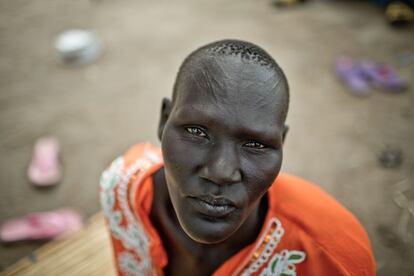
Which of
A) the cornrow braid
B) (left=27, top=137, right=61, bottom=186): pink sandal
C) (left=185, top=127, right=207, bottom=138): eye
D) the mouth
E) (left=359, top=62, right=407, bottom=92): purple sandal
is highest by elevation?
the cornrow braid

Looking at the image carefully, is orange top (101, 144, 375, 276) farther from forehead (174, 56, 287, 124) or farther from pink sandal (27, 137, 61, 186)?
pink sandal (27, 137, 61, 186)

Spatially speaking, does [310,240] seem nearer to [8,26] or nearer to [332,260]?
[332,260]

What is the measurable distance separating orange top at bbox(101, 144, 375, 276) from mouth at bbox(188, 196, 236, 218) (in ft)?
1.13

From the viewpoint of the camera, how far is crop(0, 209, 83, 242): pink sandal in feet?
8.26

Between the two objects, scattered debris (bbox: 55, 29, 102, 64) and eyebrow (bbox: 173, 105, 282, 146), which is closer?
eyebrow (bbox: 173, 105, 282, 146)

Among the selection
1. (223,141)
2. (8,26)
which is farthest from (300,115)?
(8,26)

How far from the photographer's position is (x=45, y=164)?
2.99m

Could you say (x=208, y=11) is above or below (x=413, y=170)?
above

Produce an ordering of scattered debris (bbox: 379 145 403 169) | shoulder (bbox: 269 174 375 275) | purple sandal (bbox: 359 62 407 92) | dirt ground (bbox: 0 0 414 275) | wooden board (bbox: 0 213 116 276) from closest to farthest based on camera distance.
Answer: shoulder (bbox: 269 174 375 275) < wooden board (bbox: 0 213 116 276) < dirt ground (bbox: 0 0 414 275) < scattered debris (bbox: 379 145 403 169) < purple sandal (bbox: 359 62 407 92)

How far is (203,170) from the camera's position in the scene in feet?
3.17

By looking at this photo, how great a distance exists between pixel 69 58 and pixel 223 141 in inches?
142

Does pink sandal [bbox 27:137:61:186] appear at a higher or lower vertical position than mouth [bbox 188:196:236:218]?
lower

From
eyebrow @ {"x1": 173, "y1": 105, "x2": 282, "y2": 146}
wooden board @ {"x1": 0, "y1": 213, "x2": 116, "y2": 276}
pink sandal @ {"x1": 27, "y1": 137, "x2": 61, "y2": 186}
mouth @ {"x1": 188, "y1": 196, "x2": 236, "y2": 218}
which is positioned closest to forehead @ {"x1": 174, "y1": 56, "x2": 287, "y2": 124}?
eyebrow @ {"x1": 173, "y1": 105, "x2": 282, "y2": 146}

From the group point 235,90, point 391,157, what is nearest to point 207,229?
point 235,90
